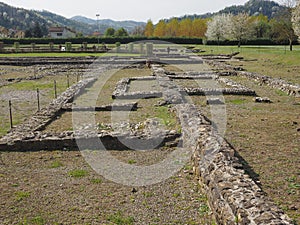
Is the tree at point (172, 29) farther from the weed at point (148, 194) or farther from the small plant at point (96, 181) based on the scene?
the weed at point (148, 194)

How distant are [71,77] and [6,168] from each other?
642 inches

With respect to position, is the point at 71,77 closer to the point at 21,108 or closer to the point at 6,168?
the point at 21,108

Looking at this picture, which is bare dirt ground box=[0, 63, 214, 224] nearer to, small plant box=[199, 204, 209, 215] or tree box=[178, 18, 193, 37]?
small plant box=[199, 204, 209, 215]

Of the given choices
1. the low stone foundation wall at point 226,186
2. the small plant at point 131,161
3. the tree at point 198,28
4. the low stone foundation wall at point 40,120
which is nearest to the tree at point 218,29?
the tree at point 198,28

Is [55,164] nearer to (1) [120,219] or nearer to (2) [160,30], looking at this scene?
(1) [120,219]

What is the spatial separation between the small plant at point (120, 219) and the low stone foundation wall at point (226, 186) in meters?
1.38

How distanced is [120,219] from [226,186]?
1.83 meters

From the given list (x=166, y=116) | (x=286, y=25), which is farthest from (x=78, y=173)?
(x=286, y=25)

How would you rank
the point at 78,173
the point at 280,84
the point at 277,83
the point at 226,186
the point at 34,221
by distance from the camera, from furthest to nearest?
the point at 277,83, the point at 280,84, the point at 78,173, the point at 34,221, the point at 226,186

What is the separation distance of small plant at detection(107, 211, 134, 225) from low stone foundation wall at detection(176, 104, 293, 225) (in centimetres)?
138

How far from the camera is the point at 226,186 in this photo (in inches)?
197

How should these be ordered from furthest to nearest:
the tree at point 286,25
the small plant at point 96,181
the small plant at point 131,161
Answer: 1. the tree at point 286,25
2. the small plant at point 131,161
3. the small plant at point 96,181

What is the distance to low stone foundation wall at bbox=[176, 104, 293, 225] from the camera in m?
4.11

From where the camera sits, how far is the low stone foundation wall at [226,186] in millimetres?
4105
